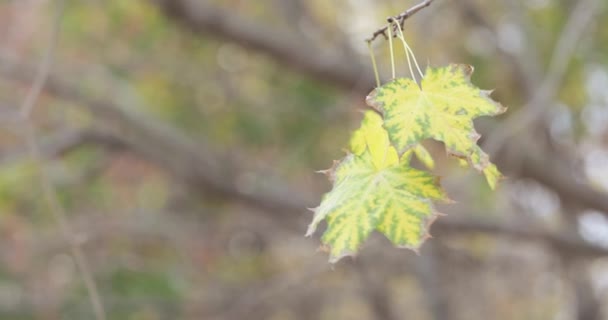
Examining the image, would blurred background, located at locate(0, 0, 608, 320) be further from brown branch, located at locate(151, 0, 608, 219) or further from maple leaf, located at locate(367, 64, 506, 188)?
maple leaf, located at locate(367, 64, 506, 188)

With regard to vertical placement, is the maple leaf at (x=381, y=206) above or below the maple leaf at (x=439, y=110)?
below

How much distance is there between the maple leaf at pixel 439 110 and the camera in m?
0.90

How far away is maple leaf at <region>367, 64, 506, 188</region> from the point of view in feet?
2.96

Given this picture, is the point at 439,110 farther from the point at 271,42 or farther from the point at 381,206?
the point at 271,42

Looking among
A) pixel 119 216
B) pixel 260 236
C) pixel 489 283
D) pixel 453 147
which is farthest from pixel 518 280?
pixel 453 147

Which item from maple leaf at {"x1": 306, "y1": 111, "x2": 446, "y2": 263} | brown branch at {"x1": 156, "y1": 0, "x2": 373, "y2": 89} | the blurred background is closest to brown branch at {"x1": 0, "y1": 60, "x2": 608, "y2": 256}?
the blurred background

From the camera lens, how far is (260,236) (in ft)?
17.5

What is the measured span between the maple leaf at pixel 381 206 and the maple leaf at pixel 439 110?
2.4 inches

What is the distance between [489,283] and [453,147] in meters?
5.85

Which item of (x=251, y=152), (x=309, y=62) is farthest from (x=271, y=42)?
(x=251, y=152)

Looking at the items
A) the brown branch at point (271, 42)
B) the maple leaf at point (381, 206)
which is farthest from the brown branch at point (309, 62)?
the maple leaf at point (381, 206)

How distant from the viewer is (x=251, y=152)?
17.1 feet

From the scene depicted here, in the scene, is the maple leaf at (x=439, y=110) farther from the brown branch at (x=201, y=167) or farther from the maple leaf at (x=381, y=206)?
the brown branch at (x=201, y=167)

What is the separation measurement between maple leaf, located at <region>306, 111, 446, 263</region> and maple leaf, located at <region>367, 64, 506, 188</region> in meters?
0.06
